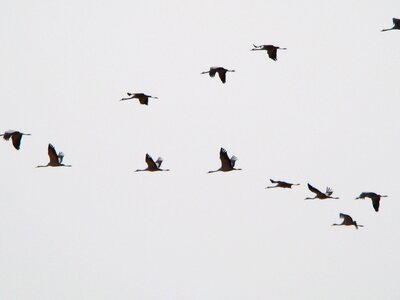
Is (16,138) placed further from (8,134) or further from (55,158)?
(55,158)

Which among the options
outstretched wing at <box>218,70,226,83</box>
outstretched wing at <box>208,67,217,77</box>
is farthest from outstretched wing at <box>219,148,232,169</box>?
outstretched wing at <box>208,67,217,77</box>

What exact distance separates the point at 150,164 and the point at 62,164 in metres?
4.33

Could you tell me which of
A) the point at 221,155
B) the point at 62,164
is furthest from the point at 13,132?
the point at 221,155

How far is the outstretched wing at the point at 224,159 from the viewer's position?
5212 cm

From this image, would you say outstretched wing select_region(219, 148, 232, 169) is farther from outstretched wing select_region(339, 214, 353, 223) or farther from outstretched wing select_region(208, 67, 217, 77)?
outstretched wing select_region(339, 214, 353, 223)

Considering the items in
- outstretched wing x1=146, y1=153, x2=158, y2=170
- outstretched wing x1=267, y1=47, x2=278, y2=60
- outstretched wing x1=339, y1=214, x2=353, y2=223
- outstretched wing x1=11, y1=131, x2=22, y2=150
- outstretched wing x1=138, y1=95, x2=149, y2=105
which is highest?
outstretched wing x1=267, y1=47, x2=278, y2=60

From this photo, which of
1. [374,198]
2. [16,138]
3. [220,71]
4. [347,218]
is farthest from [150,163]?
→ [374,198]

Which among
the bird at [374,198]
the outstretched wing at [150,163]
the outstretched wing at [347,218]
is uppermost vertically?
the outstretched wing at [150,163]

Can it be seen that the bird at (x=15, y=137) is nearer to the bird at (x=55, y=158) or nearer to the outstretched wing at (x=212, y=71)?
the bird at (x=55, y=158)

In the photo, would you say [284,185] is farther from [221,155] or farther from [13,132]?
[13,132]

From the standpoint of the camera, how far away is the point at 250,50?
52.7 m

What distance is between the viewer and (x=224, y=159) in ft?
174

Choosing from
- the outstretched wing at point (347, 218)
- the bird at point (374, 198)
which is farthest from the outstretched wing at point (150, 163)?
the bird at point (374, 198)

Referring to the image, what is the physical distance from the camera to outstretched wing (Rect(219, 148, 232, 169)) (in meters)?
52.1
